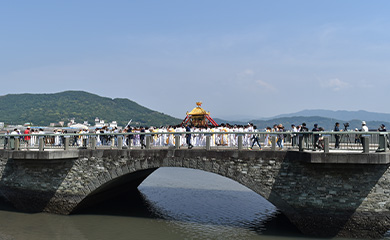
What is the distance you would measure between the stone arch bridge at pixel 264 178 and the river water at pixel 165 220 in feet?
3.77

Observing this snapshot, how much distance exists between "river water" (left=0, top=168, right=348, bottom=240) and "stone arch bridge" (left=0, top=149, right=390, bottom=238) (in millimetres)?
1148

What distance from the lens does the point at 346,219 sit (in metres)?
15.6

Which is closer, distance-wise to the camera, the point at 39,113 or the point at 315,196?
the point at 315,196

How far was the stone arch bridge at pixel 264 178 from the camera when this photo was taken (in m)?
15.4

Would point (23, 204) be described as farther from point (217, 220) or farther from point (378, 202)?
point (378, 202)

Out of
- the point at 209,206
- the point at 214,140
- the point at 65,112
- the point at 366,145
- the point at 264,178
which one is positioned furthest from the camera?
the point at 65,112

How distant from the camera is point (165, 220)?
770 inches

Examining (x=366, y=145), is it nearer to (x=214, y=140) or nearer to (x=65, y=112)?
(x=214, y=140)

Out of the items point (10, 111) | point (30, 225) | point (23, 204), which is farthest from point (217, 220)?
point (10, 111)

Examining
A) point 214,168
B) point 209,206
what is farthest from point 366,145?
point 209,206

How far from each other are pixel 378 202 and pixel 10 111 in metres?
197

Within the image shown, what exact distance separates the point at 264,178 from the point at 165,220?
21.0 feet

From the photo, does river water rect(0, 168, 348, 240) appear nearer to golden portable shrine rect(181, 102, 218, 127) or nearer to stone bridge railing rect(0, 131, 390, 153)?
stone bridge railing rect(0, 131, 390, 153)

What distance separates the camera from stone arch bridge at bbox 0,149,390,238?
50.4 feet
